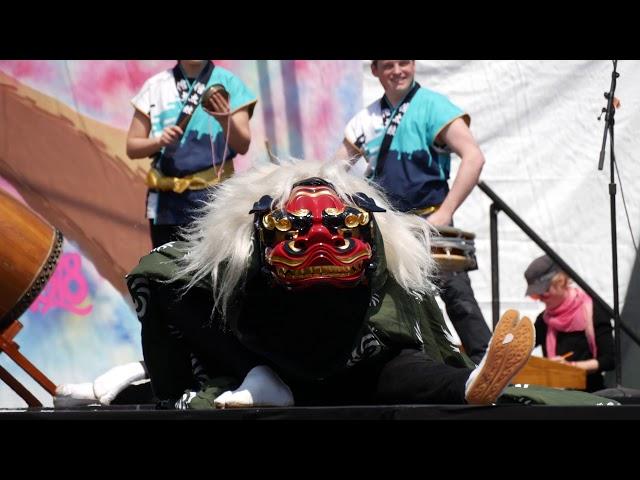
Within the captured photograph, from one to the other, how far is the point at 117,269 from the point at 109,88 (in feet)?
2.76

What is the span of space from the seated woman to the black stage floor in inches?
102

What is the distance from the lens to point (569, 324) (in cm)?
569

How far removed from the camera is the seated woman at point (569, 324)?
5.56 metres

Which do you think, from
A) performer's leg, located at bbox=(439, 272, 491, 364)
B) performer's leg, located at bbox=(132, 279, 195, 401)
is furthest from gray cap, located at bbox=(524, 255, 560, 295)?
performer's leg, located at bbox=(132, 279, 195, 401)

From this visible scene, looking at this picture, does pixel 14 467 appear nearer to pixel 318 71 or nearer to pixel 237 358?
pixel 237 358

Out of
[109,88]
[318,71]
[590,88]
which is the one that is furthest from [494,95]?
[109,88]

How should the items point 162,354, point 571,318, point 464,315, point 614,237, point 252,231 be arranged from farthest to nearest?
point 571,318
point 614,237
point 464,315
point 162,354
point 252,231

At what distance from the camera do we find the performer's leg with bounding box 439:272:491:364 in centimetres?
472

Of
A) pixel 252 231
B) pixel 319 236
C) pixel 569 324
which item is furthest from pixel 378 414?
pixel 569 324

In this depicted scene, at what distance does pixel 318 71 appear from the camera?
5.99 meters

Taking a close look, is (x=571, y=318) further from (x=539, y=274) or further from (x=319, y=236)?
(x=319, y=236)

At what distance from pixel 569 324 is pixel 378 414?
288cm

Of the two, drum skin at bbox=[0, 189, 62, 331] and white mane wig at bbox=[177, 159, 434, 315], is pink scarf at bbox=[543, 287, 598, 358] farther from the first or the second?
drum skin at bbox=[0, 189, 62, 331]

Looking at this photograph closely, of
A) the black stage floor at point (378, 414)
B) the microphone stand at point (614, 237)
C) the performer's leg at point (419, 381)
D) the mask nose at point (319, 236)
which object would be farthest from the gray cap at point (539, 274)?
the black stage floor at point (378, 414)
